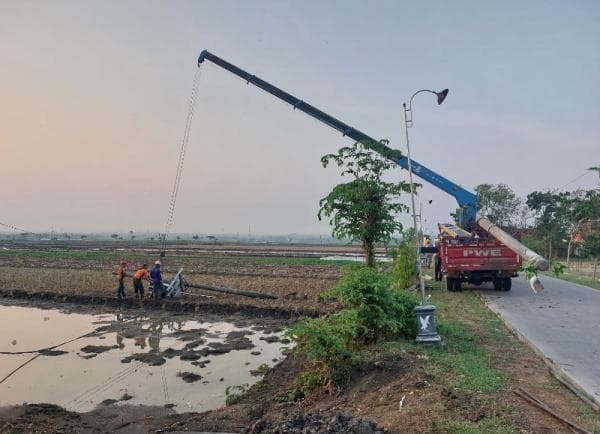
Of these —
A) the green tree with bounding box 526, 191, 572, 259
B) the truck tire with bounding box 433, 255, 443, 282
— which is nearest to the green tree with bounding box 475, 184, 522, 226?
the green tree with bounding box 526, 191, 572, 259

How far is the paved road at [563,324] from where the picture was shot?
7016 millimetres

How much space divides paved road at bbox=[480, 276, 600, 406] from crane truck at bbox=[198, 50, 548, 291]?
0.91 meters

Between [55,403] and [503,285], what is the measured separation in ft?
50.1

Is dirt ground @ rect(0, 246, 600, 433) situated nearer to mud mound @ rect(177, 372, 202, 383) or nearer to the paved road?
the paved road

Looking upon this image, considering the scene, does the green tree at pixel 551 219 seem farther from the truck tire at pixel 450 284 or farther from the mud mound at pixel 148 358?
the mud mound at pixel 148 358

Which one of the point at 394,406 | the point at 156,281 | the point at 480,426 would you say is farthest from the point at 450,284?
the point at 480,426

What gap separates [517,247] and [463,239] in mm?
3094

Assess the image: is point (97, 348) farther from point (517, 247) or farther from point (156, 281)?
point (517, 247)

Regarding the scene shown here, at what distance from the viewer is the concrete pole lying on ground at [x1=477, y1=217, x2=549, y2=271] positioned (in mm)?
11961

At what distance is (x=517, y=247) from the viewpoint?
14.1 meters

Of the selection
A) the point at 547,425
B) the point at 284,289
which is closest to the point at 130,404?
the point at 547,425

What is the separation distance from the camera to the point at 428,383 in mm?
6113

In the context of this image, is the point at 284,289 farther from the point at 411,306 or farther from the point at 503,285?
the point at 411,306

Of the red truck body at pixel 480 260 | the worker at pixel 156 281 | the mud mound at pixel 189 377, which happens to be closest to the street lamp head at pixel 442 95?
the mud mound at pixel 189 377
